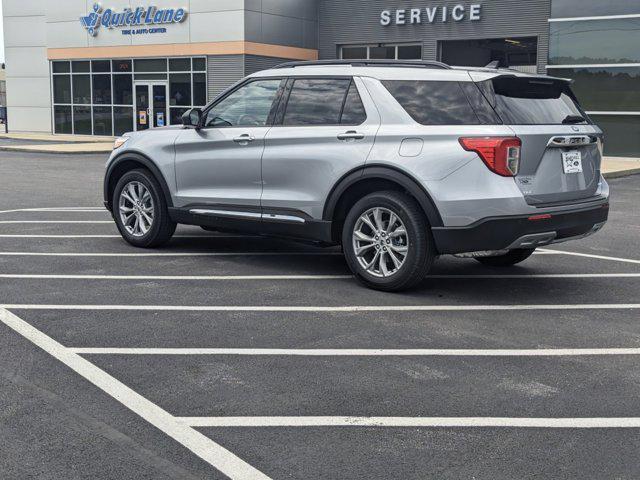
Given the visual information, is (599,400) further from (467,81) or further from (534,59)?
(534,59)

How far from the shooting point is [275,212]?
25.5 feet

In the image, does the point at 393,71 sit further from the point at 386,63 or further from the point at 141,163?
the point at 141,163

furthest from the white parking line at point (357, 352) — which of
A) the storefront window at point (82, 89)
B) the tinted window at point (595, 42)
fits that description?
the storefront window at point (82, 89)

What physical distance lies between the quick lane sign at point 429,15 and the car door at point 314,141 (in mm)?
22871

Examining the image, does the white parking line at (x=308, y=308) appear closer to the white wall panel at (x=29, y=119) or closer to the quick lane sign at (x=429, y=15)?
the quick lane sign at (x=429, y=15)

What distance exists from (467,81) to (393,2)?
2511cm

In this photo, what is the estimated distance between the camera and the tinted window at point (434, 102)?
6801mm

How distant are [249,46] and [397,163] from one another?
81.5ft

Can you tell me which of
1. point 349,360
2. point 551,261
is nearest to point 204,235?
point 551,261

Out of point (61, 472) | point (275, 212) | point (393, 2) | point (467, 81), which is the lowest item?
point (61, 472)

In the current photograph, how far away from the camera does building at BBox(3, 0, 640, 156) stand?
2594 centimetres

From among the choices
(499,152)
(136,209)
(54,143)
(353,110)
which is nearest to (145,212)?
(136,209)

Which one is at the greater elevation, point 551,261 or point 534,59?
point 534,59

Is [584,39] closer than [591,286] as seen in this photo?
No
